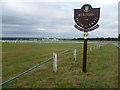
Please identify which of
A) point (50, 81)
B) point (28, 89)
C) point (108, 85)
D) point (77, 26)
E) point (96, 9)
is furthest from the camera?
point (77, 26)

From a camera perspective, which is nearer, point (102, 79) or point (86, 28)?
point (102, 79)

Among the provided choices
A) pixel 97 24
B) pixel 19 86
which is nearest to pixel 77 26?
pixel 97 24

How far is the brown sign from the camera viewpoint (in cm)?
580

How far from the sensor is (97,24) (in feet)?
19.5

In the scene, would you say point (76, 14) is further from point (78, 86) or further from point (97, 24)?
point (78, 86)

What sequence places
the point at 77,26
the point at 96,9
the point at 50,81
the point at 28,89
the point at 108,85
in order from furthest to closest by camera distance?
the point at 77,26 → the point at 96,9 → the point at 50,81 → the point at 108,85 → the point at 28,89

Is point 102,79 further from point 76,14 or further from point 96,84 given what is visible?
point 76,14

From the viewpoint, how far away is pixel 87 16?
587 cm

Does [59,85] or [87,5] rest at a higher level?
[87,5]

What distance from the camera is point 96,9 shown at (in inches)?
228

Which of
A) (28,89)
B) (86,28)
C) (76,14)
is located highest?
(76,14)

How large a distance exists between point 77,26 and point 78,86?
9.47 ft

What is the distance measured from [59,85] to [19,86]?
134cm

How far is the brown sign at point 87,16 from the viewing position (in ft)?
19.0
